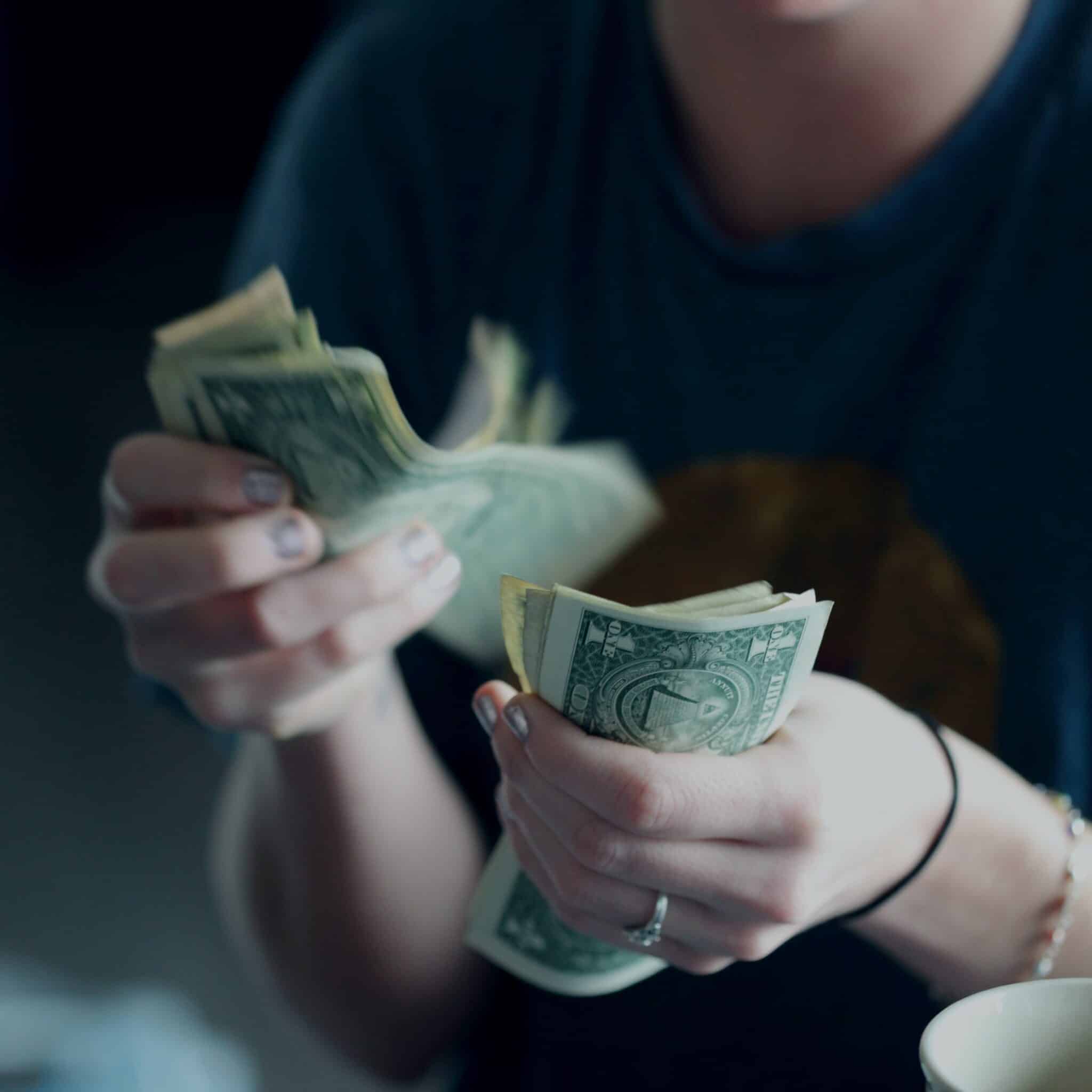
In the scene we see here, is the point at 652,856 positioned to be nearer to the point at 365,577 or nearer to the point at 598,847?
the point at 598,847

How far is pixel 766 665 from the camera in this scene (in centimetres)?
35

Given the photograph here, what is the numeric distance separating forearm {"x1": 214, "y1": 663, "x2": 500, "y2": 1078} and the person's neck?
369mm

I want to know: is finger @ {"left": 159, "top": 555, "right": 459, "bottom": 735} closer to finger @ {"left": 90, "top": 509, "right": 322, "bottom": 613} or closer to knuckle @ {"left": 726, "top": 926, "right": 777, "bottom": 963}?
finger @ {"left": 90, "top": 509, "right": 322, "bottom": 613}

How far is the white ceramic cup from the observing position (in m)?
0.33

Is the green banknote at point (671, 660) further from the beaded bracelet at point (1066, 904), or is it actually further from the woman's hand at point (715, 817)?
the beaded bracelet at point (1066, 904)

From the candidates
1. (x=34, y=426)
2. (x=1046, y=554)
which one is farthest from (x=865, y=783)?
(x=34, y=426)

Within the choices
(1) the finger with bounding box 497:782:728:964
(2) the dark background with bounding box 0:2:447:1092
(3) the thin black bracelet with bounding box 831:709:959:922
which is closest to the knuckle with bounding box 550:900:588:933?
(1) the finger with bounding box 497:782:728:964

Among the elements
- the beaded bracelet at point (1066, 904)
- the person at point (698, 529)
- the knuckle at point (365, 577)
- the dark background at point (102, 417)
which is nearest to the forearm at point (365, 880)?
the person at point (698, 529)

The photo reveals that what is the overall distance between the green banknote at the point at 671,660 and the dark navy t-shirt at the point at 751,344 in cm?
22

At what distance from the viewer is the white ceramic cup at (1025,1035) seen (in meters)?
0.33

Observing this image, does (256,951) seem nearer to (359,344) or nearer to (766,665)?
(359,344)

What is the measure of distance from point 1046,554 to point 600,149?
14.5 inches

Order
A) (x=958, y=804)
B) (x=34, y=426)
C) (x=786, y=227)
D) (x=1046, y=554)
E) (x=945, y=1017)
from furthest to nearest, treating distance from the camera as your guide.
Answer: (x=34, y=426), (x=786, y=227), (x=1046, y=554), (x=958, y=804), (x=945, y=1017)

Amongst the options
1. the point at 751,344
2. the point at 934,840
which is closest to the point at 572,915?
the point at 934,840
